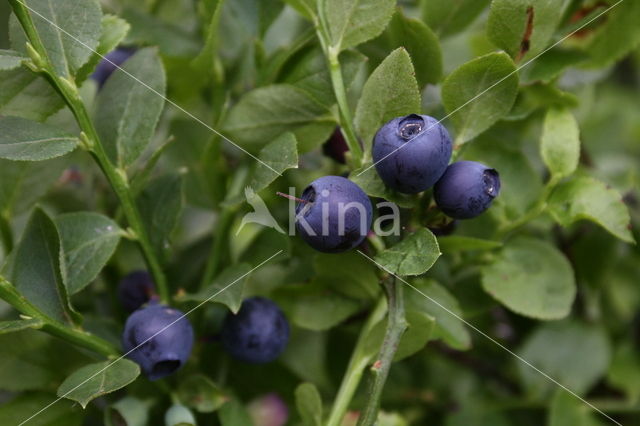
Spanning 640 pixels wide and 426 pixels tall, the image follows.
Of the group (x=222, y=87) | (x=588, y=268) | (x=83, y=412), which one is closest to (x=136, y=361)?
(x=83, y=412)

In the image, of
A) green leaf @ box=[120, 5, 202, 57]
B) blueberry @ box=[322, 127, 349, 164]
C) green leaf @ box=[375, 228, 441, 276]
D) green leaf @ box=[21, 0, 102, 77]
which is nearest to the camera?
green leaf @ box=[375, 228, 441, 276]

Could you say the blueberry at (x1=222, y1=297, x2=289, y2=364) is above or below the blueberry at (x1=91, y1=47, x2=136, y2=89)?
below

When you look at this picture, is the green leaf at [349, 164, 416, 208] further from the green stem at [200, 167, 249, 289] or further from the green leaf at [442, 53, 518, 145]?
the green stem at [200, 167, 249, 289]

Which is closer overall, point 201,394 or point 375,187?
point 375,187

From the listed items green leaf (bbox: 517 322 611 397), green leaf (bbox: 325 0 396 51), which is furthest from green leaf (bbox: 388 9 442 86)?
green leaf (bbox: 517 322 611 397)

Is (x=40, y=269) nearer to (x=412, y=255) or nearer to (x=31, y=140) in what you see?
(x=31, y=140)

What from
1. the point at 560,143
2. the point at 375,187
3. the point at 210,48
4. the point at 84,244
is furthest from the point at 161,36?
the point at 560,143
